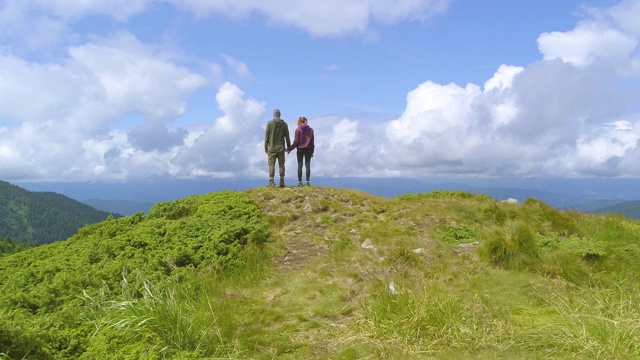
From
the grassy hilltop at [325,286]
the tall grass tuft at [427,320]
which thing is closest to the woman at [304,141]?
the grassy hilltop at [325,286]

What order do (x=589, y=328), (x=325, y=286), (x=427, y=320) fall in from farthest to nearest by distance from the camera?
(x=325, y=286) < (x=427, y=320) < (x=589, y=328)

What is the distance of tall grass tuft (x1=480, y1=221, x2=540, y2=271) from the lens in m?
9.77

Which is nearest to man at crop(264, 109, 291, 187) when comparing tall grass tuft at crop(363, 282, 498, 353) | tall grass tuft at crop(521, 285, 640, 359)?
tall grass tuft at crop(363, 282, 498, 353)

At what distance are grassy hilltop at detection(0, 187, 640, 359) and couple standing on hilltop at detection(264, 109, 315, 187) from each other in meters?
→ 2.38

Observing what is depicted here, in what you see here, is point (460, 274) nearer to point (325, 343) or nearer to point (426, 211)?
point (325, 343)

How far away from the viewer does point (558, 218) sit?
1611cm

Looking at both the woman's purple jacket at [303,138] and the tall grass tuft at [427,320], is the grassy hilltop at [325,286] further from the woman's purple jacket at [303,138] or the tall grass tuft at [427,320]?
the woman's purple jacket at [303,138]

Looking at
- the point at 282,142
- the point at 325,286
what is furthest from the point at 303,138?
the point at 325,286

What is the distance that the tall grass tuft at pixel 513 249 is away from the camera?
9766 mm

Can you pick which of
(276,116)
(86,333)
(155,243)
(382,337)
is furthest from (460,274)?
(276,116)

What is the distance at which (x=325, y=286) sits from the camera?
8.99 m

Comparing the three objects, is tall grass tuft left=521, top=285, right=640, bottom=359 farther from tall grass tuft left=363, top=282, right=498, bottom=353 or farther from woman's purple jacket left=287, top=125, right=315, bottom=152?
woman's purple jacket left=287, top=125, right=315, bottom=152

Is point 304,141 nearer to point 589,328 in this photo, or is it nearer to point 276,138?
point 276,138

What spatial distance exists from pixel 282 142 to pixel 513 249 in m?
10.8
